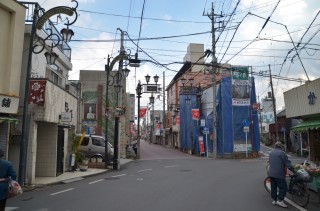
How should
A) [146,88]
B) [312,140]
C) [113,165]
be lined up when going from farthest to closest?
[146,88]
[113,165]
[312,140]

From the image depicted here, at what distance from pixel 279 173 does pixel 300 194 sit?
1.02m

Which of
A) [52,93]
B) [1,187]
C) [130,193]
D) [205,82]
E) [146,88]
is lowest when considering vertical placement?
[130,193]

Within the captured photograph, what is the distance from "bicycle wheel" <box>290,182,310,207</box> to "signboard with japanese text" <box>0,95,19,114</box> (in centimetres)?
1075

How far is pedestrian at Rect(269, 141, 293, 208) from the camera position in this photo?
9.70 meters

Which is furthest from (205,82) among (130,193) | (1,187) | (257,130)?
(1,187)

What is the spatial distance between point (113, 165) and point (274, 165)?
15.1 meters

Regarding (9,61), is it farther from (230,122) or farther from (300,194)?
(230,122)

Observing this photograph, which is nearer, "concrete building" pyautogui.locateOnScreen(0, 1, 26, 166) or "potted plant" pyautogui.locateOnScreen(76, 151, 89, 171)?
"concrete building" pyautogui.locateOnScreen(0, 1, 26, 166)

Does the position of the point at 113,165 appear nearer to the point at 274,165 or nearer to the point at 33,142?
the point at 33,142

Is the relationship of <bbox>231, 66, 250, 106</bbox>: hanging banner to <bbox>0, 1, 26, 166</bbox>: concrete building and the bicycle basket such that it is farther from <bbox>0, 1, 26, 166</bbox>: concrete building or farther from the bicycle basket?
the bicycle basket

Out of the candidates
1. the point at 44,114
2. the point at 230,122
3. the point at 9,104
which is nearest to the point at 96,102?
the point at 230,122

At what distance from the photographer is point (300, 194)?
393 inches

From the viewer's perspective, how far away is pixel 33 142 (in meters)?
14.9

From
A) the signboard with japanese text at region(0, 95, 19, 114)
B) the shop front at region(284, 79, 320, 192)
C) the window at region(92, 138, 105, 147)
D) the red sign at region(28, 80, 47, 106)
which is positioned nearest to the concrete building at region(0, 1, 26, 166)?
the signboard with japanese text at region(0, 95, 19, 114)
